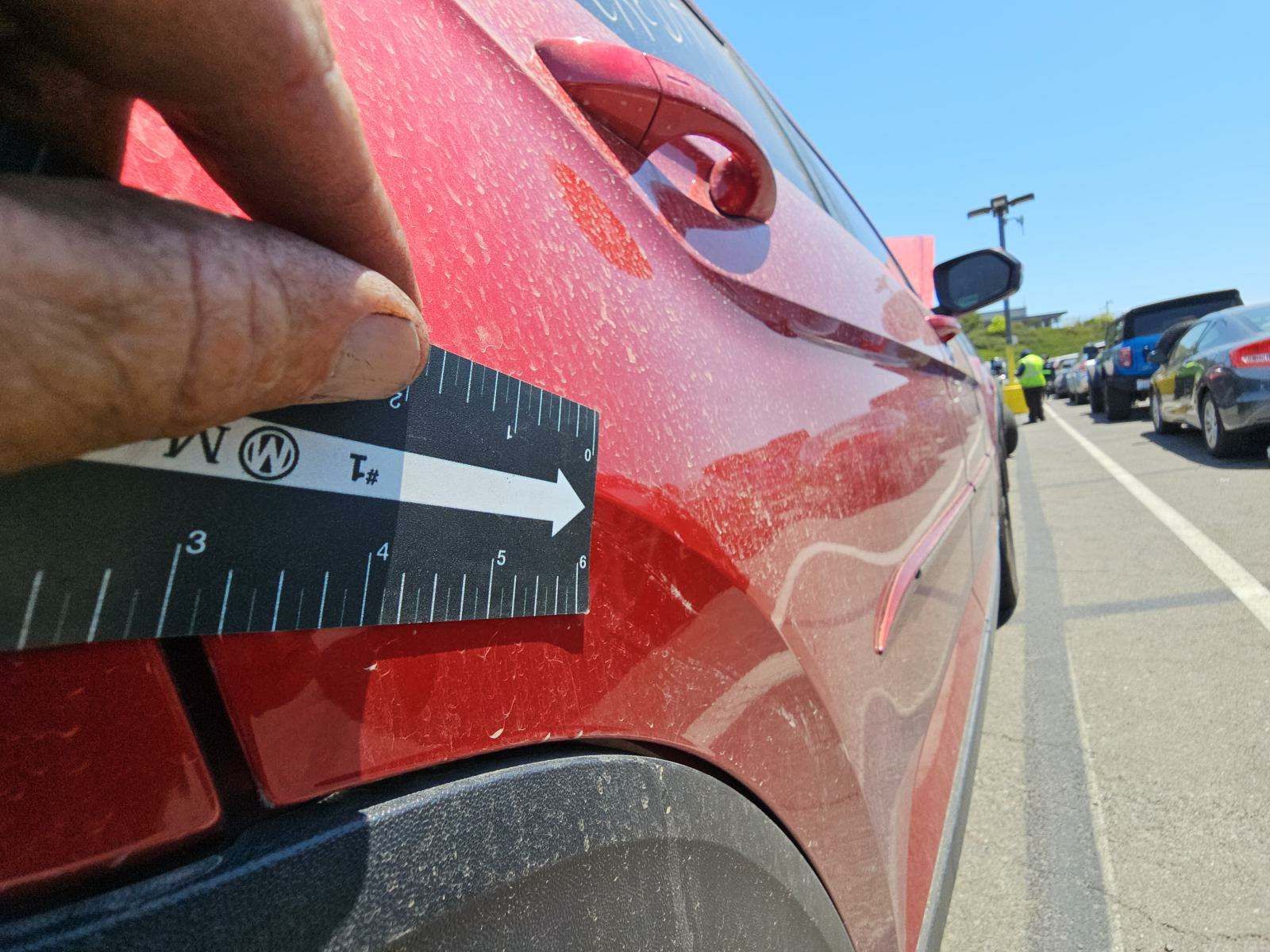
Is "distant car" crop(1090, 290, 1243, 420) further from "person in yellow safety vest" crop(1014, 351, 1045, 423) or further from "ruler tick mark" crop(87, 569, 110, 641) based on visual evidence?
"ruler tick mark" crop(87, 569, 110, 641)

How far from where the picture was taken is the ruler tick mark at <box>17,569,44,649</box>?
36 cm

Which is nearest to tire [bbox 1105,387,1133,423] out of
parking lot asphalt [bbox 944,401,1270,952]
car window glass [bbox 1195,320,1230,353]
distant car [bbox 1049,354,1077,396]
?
car window glass [bbox 1195,320,1230,353]

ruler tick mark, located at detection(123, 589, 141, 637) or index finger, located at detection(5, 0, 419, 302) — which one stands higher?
index finger, located at detection(5, 0, 419, 302)

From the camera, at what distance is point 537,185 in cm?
75

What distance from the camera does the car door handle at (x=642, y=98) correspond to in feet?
2.84

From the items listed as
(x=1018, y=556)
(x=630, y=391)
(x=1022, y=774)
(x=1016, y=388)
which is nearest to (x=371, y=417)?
(x=630, y=391)

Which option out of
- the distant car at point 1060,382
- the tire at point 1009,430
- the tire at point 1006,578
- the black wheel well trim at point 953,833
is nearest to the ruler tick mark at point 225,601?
the black wheel well trim at point 953,833

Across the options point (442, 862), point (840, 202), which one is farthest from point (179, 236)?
point (840, 202)

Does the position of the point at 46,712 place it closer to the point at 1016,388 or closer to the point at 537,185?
the point at 537,185

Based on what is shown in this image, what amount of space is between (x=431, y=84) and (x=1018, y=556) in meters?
5.64

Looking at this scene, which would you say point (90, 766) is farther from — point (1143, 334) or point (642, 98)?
point (1143, 334)

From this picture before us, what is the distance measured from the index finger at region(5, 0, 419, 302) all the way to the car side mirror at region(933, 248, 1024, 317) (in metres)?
3.52

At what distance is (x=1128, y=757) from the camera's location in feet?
8.49

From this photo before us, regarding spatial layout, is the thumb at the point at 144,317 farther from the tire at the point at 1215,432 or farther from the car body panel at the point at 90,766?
the tire at the point at 1215,432
